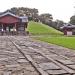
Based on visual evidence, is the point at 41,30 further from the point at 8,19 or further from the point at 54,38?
the point at 54,38

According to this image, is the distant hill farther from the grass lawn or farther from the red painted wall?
the red painted wall

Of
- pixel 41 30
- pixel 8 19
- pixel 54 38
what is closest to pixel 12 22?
pixel 8 19

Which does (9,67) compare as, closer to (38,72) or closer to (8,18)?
(38,72)

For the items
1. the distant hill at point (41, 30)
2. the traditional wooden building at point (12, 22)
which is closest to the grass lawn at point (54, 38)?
the distant hill at point (41, 30)

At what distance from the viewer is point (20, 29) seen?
70.9 m

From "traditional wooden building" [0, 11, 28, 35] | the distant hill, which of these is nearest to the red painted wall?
"traditional wooden building" [0, 11, 28, 35]

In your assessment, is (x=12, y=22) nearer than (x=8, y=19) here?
No

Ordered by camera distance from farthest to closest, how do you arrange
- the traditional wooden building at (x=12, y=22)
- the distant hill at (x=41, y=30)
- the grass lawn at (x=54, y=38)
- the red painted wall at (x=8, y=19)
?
1. the red painted wall at (x=8, y=19)
2. the traditional wooden building at (x=12, y=22)
3. the distant hill at (x=41, y=30)
4. the grass lawn at (x=54, y=38)

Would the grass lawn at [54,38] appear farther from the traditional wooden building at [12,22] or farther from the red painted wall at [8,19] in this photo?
the red painted wall at [8,19]

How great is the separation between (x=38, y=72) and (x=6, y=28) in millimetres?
64921

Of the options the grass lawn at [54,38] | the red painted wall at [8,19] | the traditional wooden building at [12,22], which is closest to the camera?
the grass lawn at [54,38]

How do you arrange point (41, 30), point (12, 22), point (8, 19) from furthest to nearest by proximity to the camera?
point (41, 30)
point (12, 22)
point (8, 19)

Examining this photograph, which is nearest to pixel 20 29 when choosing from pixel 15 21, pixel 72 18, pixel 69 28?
pixel 15 21

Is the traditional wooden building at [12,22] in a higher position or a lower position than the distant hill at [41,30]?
higher
